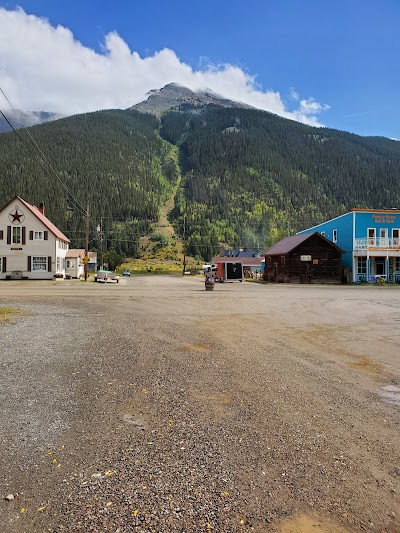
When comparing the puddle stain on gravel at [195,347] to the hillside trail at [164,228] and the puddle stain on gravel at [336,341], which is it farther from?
the hillside trail at [164,228]

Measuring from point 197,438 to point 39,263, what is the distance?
158 feet

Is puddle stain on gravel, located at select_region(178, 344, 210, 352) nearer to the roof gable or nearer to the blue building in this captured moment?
the roof gable

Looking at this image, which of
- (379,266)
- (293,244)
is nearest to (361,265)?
(379,266)

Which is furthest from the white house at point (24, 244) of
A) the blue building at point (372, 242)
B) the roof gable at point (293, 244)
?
the blue building at point (372, 242)

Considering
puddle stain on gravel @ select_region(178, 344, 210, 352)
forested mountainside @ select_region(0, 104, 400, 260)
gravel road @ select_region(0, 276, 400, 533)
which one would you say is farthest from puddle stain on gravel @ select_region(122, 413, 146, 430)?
forested mountainside @ select_region(0, 104, 400, 260)

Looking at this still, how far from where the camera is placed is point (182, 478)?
3494 mm

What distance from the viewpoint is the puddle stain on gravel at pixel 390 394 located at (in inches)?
224

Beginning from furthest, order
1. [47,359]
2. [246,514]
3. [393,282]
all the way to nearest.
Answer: [393,282], [47,359], [246,514]

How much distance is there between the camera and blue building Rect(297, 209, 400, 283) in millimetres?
44438

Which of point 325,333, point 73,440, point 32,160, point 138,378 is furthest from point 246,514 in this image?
point 32,160

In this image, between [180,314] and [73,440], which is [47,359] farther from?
[180,314]

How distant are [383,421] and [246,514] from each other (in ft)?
8.77

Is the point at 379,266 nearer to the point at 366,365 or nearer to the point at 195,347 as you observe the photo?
the point at 366,365

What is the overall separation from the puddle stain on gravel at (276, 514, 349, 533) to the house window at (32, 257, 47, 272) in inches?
1941
